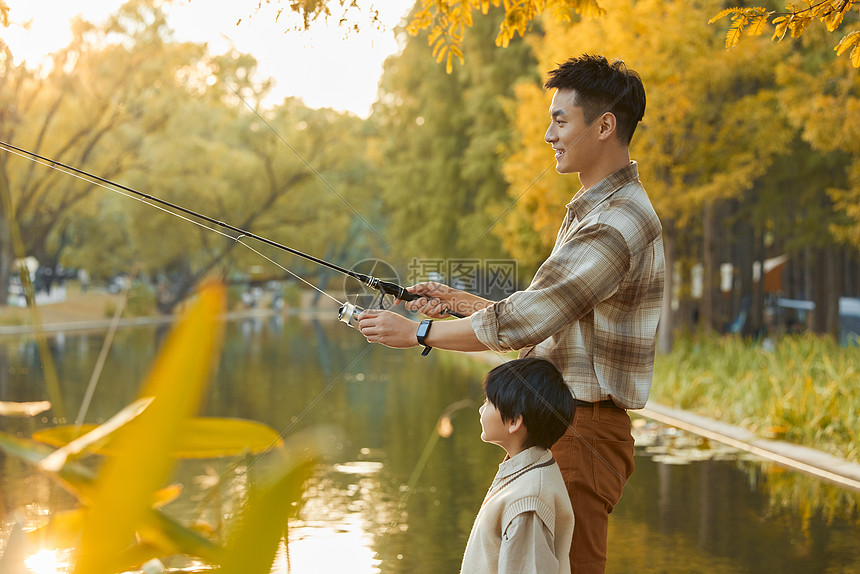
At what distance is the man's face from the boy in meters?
0.52

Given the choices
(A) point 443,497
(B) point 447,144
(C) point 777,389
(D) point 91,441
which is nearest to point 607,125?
(D) point 91,441

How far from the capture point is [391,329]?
8.48 ft

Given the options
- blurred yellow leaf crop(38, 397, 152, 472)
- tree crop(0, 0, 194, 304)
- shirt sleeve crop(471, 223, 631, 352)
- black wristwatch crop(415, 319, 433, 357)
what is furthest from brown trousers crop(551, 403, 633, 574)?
tree crop(0, 0, 194, 304)

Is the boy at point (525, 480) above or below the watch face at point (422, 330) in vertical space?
below

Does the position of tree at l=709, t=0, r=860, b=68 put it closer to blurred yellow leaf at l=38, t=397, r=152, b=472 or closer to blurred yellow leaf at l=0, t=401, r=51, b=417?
blurred yellow leaf at l=0, t=401, r=51, b=417

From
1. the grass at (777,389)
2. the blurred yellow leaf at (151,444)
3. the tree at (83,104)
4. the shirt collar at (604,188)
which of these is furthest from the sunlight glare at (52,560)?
the tree at (83,104)

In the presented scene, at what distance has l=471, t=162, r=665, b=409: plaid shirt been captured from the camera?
247 cm

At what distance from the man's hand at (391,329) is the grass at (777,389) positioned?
734 centimetres

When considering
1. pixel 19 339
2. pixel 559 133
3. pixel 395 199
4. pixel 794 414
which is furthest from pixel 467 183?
pixel 559 133

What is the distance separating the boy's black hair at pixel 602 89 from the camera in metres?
2.66

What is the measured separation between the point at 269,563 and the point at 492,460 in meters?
9.25

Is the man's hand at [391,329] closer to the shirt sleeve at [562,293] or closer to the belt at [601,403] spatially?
the shirt sleeve at [562,293]

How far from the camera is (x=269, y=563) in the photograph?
49 centimetres

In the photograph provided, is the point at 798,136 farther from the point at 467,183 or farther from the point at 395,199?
the point at 395,199
